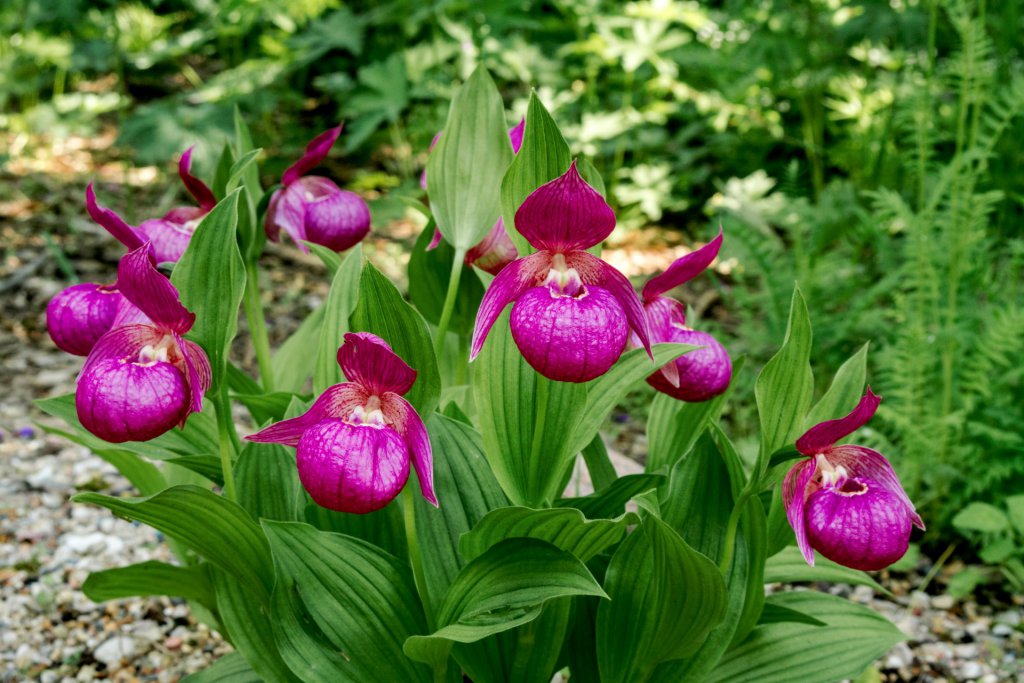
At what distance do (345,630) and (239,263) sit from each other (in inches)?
17.8

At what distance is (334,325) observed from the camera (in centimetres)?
125

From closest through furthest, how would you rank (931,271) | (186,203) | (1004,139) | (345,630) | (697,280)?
1. (345,630)
2. (931,271)
3. (1004,139)
4. (697,280)
5. (186,203)

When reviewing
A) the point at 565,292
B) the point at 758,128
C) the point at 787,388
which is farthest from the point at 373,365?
the point at 758,128

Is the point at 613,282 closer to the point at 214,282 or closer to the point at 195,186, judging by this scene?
the point at 214,282

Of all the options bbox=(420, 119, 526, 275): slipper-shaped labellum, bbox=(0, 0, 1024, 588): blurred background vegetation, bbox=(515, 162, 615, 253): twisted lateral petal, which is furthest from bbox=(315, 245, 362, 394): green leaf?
bbox=(0, 0, 1024, 588): blurred background vegetation

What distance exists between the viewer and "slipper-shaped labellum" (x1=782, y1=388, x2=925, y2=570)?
94 cm

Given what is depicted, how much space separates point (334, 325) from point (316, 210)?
0.56ft

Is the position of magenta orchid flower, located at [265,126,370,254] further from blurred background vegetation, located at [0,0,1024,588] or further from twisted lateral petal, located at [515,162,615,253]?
blurred background vegetation, located at [0,0,1024,588]

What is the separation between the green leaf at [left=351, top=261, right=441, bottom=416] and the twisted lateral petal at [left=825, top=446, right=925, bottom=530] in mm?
442

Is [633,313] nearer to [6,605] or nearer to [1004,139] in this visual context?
[6,605]

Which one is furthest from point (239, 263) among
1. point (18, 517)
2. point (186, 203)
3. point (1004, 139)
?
point (186, 203)

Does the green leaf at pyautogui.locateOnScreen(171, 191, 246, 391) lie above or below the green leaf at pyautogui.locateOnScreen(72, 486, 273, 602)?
above

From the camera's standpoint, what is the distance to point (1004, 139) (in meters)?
2.58

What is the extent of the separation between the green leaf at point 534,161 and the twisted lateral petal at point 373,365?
0.22 metres
